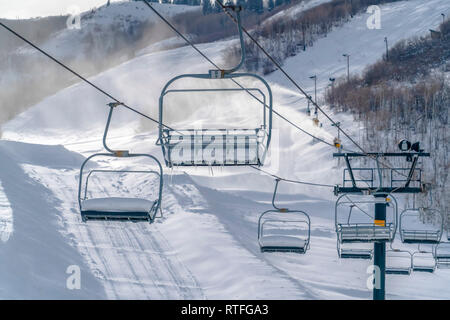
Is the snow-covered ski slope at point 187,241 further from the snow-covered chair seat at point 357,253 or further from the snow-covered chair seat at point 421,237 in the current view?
the snow-covered chair seat at point 421,237

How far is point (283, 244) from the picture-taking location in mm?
10188

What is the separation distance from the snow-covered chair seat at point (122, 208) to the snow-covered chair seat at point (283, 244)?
→ 3.80m

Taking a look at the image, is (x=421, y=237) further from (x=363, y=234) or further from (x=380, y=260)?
(x=363, y=234)

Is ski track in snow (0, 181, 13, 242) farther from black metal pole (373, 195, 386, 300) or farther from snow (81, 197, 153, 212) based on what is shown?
snow (81, 197, 153, 212)

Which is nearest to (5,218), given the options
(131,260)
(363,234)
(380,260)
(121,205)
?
(131,260)

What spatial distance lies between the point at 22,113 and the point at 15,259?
69746mm

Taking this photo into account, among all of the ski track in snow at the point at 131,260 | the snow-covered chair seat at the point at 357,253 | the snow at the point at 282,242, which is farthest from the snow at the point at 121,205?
the ski track in snow at the point at 131,260

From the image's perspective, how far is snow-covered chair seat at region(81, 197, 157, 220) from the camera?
6.80 meters

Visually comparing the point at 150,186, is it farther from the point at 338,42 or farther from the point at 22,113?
the point at 22,113

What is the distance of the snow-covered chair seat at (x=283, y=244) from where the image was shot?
10.1m

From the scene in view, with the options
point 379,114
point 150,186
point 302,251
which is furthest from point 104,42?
point 302,251

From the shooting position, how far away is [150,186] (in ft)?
102

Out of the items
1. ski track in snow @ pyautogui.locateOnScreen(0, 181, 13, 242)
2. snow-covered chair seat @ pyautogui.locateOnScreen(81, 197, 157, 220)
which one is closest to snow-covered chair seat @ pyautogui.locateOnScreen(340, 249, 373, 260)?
snow-covered chair seat @ pyautogui.locateOnScreen(81, 197, 157, 220)

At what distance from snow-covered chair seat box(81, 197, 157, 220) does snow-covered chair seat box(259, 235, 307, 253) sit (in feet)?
12.5
